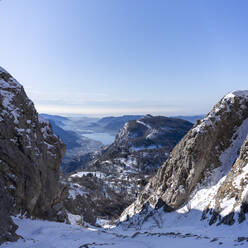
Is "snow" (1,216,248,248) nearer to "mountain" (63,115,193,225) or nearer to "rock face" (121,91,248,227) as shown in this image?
"rock face" (121,91,248,227)

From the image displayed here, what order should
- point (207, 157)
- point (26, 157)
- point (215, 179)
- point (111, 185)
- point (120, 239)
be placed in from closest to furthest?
point (120, 239) < point (26, 157) < point (215, 179) < point (207, 157) < point (111, 185)

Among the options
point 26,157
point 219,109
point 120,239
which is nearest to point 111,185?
point 219,109

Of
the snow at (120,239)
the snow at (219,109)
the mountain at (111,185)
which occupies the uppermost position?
the snow at (219,109)

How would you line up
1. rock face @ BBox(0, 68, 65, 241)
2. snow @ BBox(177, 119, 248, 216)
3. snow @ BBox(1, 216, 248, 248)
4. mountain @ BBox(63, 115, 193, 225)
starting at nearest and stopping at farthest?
snow @ BBox(1, 216, 248, 248), rock face @ BBox(0, 68, 65, 241), snow @ BBox(177, 119, 248, 216), mountain @ BBox(63, 115, 193, 225)

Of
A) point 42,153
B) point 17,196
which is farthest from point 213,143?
point 17,196

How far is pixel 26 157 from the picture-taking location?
84.9ft

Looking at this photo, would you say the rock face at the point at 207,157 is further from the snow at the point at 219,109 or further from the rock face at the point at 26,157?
the rock face at the point at 26,157

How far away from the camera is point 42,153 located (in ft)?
95.5

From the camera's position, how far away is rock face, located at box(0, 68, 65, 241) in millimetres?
23891

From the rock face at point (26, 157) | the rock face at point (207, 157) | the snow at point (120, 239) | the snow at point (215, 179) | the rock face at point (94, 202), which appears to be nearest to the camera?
the snow at point (120, 239)

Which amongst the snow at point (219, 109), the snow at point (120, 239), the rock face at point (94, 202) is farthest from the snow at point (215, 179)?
the rock face at point (94, 202)

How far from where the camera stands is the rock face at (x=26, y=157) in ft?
78.4

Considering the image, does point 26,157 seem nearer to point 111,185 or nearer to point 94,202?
point 94,202

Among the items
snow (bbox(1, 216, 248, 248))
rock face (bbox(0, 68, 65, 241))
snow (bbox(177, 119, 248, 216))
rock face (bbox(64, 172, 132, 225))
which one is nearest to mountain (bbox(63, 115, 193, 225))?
rock face (bbox(64, 172, 132, 225))
